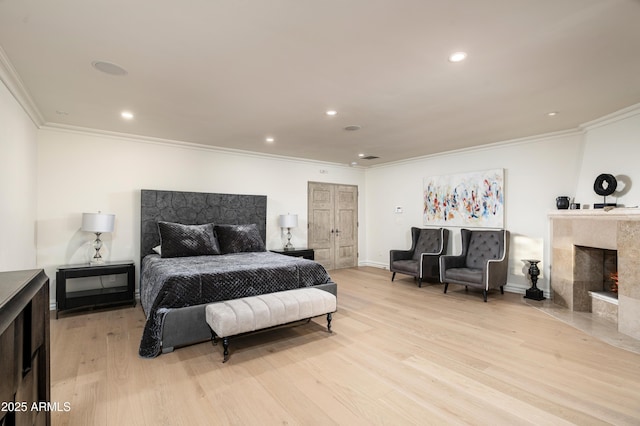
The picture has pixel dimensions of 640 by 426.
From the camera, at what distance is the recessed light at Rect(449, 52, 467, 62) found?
7.59 feet

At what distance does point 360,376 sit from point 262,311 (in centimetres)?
102

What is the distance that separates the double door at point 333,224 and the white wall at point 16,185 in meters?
4.41

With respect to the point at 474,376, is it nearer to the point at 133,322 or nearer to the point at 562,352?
the point at 562,352

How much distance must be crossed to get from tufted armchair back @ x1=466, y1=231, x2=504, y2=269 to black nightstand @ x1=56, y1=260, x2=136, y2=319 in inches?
208

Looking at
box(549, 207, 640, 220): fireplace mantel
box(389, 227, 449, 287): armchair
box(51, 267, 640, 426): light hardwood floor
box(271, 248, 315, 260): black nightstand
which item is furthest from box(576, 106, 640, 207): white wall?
box(271, 248, 315, 260): black nightstand

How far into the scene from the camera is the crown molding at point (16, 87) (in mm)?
2457

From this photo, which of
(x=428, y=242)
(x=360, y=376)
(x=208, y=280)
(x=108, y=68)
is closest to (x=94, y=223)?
(x=208, y=280)

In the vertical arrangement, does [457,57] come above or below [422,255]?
above

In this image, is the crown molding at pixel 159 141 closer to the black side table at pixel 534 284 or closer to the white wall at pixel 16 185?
the white wall at pixel 16 185

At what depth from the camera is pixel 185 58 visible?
7.82 ft

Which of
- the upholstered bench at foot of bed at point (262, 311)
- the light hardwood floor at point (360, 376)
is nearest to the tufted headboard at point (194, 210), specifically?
the light hardwood floor at point (360, 376)

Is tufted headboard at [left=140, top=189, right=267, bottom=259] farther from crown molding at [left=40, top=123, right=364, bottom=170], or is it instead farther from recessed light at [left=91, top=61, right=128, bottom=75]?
recessed light at [left=91, top=61, right=128, bottom=75]

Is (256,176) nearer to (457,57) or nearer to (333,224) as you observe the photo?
(333,224)

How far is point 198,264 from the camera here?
373cm
